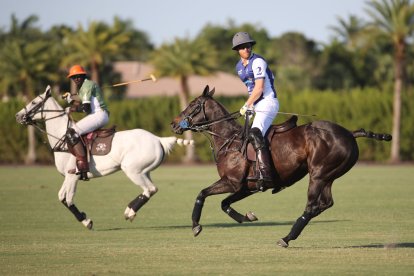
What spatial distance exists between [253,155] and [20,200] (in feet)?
40.2

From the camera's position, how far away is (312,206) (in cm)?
1391

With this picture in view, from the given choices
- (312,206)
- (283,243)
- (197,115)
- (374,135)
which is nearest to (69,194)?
(197,115)

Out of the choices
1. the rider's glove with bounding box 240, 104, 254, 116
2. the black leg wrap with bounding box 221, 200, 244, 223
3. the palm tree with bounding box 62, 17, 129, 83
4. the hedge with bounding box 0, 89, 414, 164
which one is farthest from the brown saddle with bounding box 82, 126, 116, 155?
the palm tree with bounding box 62, 17, 129, 83

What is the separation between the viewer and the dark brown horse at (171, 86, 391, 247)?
551 inches

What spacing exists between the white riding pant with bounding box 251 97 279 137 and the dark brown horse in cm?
16

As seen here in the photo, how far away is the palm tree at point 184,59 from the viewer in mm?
56844

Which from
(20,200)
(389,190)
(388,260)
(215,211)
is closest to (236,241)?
(388,260)

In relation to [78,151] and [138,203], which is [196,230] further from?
[78,151]

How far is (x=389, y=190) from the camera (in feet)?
93.4

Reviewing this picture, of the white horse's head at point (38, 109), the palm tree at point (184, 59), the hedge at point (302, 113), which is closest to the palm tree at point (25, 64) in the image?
the hedge at point (302, 113)

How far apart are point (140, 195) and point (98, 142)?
130 cm

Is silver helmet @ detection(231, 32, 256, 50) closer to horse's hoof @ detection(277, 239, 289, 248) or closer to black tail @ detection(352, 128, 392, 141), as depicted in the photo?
black tail @ detection(352, 128, 392, 141)

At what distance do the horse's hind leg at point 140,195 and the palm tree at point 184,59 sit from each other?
3816 centimetres

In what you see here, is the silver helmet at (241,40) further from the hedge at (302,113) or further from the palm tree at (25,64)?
the palm tree at (25,64)
